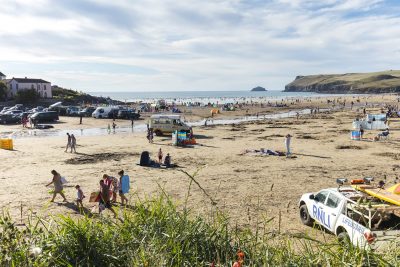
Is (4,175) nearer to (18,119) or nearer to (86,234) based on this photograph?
(86,234)

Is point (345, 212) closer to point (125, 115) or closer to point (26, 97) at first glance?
point (125, 115)

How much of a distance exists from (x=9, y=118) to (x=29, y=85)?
4635 cm

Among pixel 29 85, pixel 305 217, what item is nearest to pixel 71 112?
pixel 29 85

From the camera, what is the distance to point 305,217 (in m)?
12.2

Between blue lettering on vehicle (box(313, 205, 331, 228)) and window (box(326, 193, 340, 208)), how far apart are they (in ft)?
1.02

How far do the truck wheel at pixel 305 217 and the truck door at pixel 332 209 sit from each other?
47.7 inches

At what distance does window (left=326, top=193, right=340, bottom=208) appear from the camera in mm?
10499

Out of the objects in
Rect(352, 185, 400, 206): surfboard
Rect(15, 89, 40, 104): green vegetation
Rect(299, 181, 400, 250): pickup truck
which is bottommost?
Rect(299, 181, 400, 250): pickup truck

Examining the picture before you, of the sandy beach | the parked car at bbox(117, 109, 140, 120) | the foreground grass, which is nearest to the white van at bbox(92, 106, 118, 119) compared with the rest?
the parked car at bbox(117, 109, 140, 120)

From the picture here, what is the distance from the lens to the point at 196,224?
517 centimetres

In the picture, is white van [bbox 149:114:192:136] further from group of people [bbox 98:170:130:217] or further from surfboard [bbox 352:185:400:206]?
surfboard [bbox 352:185:400:206]

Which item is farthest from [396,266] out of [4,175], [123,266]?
[4,175]

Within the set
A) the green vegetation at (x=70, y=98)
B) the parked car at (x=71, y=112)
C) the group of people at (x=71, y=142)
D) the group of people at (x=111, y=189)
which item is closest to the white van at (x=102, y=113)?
the parked car at (x=71, y=112)

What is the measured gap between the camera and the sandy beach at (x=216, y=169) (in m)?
14.1
